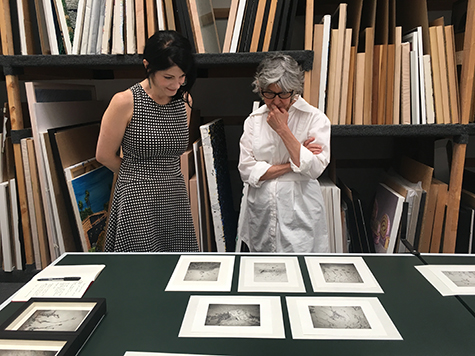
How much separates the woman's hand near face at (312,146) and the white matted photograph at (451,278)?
56 centimetres

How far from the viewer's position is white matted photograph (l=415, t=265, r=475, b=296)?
908 millimetres

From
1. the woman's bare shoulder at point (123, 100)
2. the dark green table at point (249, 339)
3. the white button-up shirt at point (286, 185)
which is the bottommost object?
the dark green table at point (249, 339)

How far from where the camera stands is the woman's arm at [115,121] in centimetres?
125

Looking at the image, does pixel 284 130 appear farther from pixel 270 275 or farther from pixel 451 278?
pixel 451 278

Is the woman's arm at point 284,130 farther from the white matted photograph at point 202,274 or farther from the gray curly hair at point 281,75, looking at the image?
the white matted photograph at point 202,274

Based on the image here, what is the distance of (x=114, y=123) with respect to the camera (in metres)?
1.27

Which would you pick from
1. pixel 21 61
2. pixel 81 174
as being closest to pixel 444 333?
pixel 81 174

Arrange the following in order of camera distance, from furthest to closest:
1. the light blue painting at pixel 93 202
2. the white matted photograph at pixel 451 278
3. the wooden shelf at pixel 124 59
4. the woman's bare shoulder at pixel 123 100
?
the light blue painting at pixel 93 202, the wooden shelf at pixel 124 59, the woman's bare shoulder at pixel 123 100, the white matted photograph at pixel 451 278

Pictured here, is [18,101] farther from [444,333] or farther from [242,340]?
[444,333]

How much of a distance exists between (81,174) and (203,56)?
866 millimetres

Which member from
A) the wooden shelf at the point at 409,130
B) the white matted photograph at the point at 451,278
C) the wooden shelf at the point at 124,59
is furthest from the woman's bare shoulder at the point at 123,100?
the white matted photograph at the point at 451,278

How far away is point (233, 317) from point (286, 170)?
74 cm

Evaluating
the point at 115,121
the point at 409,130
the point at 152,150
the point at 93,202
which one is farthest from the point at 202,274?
the point at 409,130

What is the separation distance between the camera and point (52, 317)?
80 centimetres
